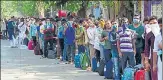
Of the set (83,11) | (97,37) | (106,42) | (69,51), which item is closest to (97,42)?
(97,37)

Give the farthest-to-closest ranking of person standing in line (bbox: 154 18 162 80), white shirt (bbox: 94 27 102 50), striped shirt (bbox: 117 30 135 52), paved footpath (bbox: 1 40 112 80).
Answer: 1. white shirt (bbox: 94 27 102 50)
2. paved footpath (bbox: 1 40 112 80)
3. striped shirt (bbox: 117 30 135 52)
4. person standing in line (bbox: 154 18 162 80)

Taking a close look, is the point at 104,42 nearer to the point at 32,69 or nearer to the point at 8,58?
the point at 32,69

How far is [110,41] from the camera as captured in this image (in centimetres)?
1324

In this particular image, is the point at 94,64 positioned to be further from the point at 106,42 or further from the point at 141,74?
the point at 141,74

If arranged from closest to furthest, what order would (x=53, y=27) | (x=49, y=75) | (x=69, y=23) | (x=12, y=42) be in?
(x=49, y=75), (x=69, y=23), (x=53, y=27), (x=12, y=42)

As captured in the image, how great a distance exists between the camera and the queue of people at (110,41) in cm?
982

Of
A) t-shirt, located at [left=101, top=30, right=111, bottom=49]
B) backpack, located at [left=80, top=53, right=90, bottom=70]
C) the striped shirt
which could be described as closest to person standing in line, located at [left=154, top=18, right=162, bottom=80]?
the striped shirt

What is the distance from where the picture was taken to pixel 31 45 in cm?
2559

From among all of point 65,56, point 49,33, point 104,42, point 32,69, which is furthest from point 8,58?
point 104,42

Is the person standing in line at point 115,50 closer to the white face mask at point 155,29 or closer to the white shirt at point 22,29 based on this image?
the white face mask at point 155,29

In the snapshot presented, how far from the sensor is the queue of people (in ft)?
32.2

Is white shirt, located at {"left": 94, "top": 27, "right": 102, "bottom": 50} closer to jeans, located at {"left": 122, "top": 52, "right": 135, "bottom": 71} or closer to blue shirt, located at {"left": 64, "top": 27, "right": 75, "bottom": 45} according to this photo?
blue shirt, located at {"left": 64, "top": 27, "right": 75, "bottom": 45}

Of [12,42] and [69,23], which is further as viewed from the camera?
[12,42]

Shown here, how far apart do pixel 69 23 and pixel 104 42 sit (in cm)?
475
